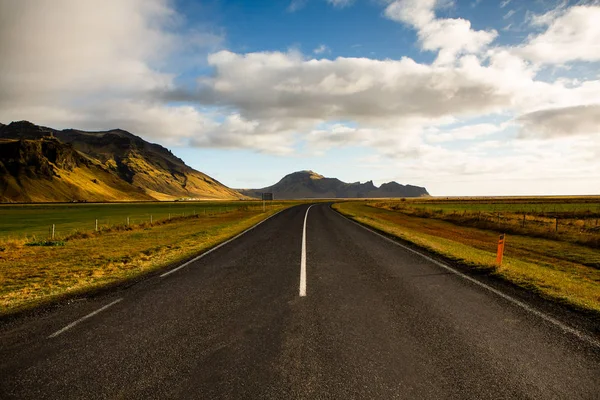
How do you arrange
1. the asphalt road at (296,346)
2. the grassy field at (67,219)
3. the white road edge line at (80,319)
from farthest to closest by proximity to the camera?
the grassy field at (67,219), the white road edge line at (80,319), the asphalt road at (296,346)

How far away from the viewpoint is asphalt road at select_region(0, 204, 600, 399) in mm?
3938

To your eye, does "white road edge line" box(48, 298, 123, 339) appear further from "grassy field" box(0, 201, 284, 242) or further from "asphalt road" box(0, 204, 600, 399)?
"grassy field" box(0, 201, 284, 242)

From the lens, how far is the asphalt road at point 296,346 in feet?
12.9

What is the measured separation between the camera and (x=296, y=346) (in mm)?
4992

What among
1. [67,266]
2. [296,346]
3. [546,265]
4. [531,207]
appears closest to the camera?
[296,346]

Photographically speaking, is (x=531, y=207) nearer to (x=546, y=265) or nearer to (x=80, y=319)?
(x=546, y=265)

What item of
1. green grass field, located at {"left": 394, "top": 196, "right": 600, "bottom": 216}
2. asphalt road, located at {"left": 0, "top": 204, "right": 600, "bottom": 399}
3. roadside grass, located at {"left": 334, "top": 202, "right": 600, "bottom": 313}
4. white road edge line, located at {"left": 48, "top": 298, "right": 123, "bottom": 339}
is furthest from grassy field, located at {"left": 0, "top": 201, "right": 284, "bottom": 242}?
green grass field, located at {"left": 394, "top": 196, "right": 600, "bottom": 216}

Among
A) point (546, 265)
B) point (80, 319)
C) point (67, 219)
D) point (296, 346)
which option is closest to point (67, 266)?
point (80, 319)

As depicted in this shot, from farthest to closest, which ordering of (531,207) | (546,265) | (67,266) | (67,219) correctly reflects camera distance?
(531,207)
(67,219)
(546,265)
(67,266)

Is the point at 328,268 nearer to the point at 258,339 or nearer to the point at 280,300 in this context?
the point at 280,300

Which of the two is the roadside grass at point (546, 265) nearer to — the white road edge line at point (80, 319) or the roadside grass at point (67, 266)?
the white road edge line at point (80, 319)

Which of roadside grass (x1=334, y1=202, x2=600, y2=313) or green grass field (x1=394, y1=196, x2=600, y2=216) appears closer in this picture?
roadside grass (x1=334, y1=202, x2=600, y2=313)

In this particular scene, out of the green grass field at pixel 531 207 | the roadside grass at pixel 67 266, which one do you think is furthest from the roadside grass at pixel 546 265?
the green grass field at pixel 531 207

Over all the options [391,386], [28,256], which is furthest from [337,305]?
[28,256]
